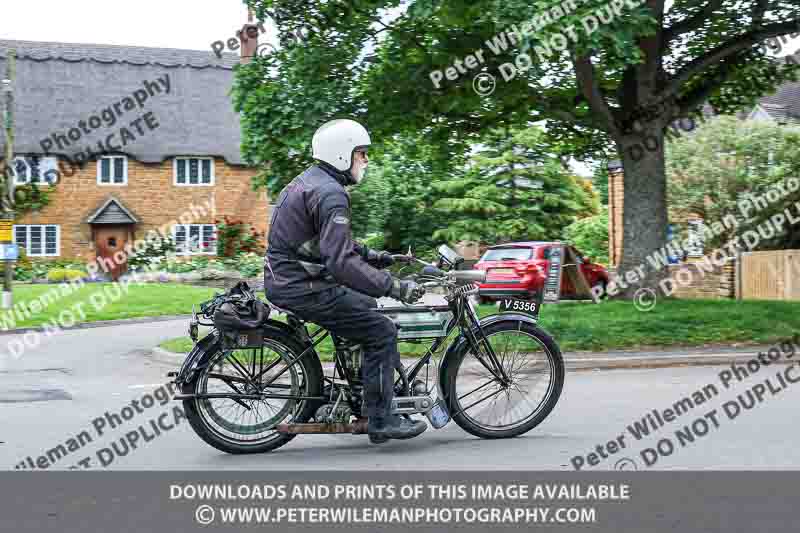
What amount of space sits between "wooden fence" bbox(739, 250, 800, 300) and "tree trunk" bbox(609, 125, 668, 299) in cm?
878

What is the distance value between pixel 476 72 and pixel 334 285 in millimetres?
9914

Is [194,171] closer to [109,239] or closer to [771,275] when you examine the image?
[109,239]

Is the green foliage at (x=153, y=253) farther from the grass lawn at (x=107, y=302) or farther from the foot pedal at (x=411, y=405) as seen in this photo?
the foot pedal at (x=411, y=405)

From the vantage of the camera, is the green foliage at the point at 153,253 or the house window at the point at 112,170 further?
the house window at the point at 112,170

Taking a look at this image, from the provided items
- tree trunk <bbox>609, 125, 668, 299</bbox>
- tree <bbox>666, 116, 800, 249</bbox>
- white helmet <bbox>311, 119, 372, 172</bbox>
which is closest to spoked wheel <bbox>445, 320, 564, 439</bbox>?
white helmet <bbox>311, 119, 372, 172</bbox>

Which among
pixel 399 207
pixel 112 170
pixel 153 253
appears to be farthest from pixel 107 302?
pixel 399 207

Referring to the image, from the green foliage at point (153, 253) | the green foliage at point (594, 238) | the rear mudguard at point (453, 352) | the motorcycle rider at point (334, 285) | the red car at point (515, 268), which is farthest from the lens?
the green foliage at point (594, 238)

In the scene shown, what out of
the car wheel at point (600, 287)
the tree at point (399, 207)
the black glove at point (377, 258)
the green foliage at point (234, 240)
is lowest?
the car wheel at point (600, 287)

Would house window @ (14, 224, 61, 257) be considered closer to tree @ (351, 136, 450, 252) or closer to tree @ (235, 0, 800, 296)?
tree @ (351, 136, 450, 252)

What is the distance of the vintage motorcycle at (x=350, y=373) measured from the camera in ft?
19.8

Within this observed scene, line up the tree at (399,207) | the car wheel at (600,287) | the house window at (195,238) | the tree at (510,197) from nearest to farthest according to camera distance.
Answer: the car wheel at (600,287) < the tree at (399,207) < the house window at (195,238) < the tree at (510,197)

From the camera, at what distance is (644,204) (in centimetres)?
1548

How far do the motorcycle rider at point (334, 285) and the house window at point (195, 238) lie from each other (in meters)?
37.2

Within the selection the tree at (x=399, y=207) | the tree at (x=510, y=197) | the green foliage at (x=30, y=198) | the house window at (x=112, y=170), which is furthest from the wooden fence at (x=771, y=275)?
the green foliage at (x=30, y=198)
